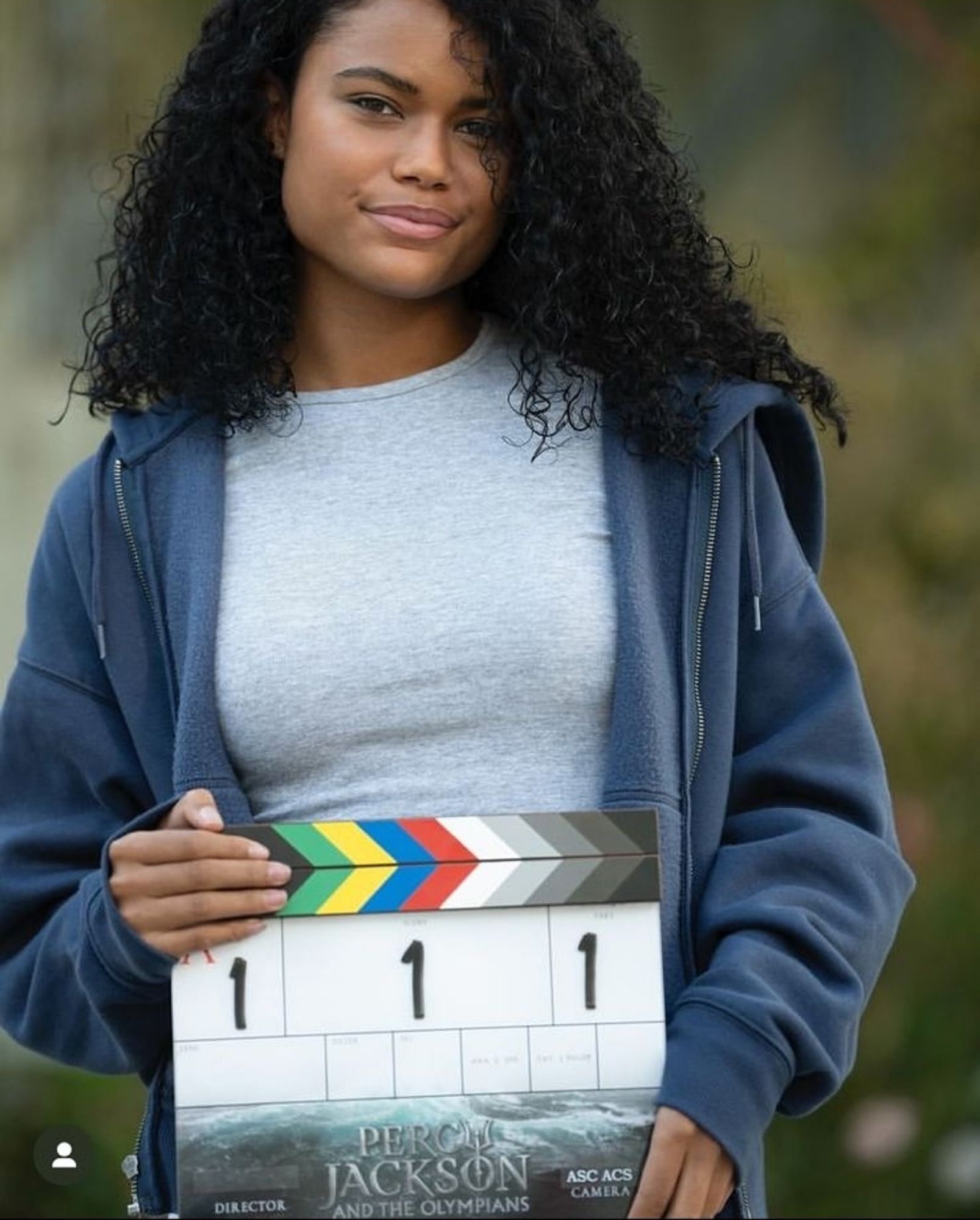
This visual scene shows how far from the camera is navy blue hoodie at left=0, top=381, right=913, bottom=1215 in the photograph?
90.6 inches

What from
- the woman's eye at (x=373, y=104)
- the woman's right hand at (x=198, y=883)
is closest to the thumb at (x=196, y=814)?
the woman's right hand at (x=198, y=883)

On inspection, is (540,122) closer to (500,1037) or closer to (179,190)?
(179,190)

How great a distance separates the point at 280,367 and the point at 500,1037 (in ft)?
2.67

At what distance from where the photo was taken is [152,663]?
251cm

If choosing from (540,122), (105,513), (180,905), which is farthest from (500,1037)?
(540,122)

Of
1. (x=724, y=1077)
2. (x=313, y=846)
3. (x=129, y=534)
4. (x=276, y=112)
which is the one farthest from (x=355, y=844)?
(x=276, y=112)

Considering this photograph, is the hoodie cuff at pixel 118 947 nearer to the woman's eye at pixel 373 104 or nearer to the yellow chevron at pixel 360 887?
the yellow chevron at pixel 360 887

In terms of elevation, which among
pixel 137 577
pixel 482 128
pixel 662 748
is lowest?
pixel 662 748

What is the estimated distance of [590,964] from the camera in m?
2.21

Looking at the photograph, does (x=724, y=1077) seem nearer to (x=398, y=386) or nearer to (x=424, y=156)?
(x=398, y=386)

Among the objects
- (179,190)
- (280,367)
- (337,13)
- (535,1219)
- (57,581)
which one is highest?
(337,13)

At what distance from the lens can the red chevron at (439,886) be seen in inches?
86.6

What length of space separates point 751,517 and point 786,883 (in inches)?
15.1

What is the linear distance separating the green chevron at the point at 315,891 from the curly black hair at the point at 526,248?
0.54 metres
